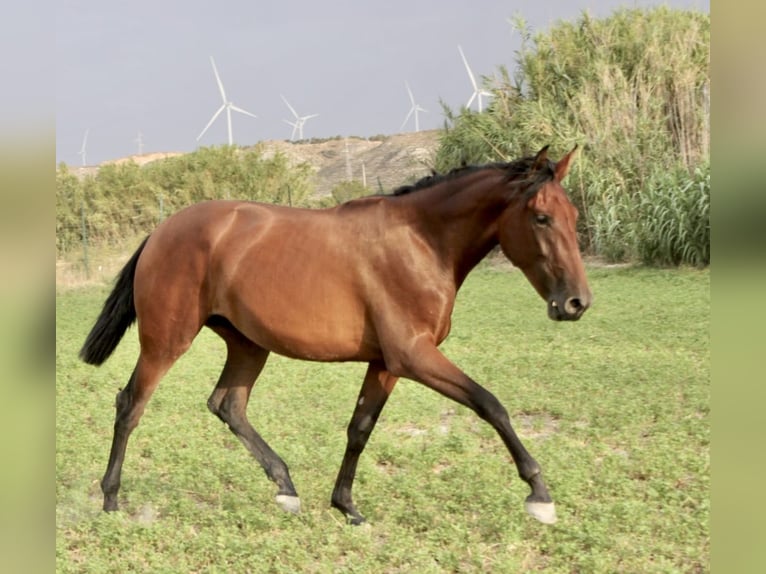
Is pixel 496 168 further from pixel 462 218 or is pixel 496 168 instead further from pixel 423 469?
pixel 423 469

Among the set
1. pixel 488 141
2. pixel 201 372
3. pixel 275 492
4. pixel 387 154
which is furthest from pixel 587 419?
pixel 387 154

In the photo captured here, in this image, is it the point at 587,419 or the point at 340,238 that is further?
the point at 587,419

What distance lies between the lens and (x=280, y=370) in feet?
28.9

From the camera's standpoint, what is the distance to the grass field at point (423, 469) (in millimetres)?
3973

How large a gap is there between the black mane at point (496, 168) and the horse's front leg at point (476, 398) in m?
0.90

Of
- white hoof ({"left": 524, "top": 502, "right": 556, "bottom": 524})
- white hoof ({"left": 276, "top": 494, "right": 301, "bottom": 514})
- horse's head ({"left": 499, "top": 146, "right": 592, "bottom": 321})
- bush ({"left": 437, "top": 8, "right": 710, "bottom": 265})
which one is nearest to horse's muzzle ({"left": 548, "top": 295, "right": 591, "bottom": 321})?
horse's head ({"left": 499, "top": 146, "right": 592, "bottom": 321})

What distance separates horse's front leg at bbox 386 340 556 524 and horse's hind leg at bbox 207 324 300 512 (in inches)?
43.3

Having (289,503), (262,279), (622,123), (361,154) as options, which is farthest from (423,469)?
(361,154)

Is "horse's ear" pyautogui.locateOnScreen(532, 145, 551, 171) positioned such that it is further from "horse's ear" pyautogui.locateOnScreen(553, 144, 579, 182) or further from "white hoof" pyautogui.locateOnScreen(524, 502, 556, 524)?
"white hoof" pyautogui.locateOnScreen(524, 502, 556, 524)

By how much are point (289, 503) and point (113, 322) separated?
1612 mm

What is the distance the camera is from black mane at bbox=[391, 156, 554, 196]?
400 cm

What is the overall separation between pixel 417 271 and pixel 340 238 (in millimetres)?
481
